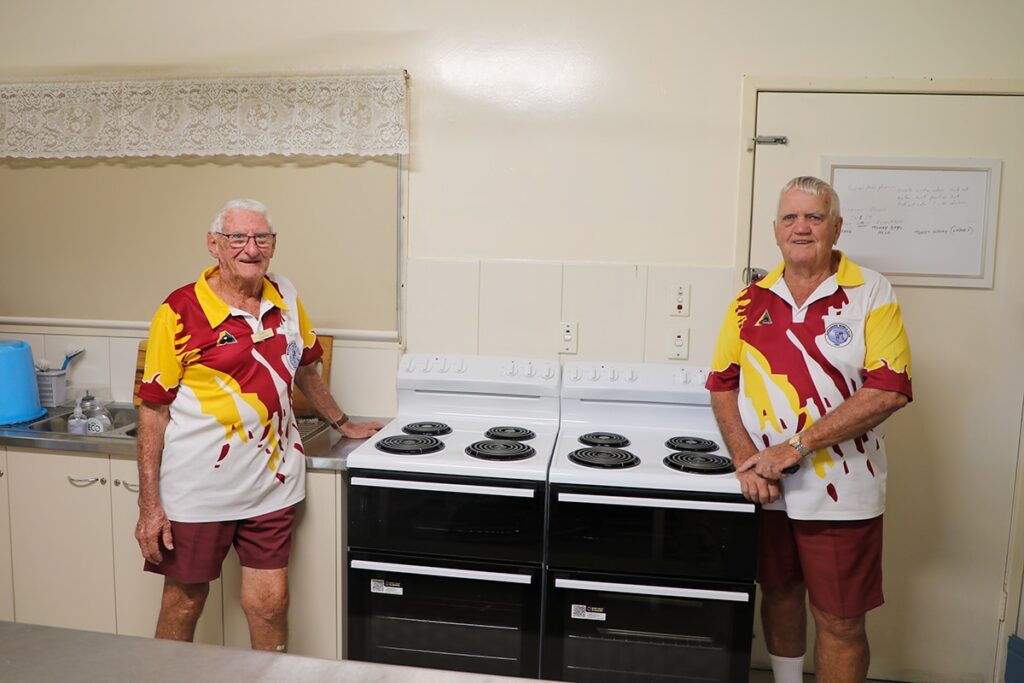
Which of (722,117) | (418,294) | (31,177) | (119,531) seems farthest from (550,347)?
(31,177)

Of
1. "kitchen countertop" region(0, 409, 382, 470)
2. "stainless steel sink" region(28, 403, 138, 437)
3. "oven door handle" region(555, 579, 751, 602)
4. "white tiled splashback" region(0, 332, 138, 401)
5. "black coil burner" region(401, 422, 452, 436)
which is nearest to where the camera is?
"oven door handle" region(555, 579, 751, 602)

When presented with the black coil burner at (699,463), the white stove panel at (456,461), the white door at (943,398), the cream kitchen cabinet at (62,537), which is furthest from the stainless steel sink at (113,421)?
the white door at (943,398)

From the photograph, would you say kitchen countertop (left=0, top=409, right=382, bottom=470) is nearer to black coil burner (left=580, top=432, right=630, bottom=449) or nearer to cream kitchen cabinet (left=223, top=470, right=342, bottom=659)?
cream kitchen cabinet (left=223, top=470, right=342, bottom=659)

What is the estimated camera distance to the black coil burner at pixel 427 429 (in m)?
2.45

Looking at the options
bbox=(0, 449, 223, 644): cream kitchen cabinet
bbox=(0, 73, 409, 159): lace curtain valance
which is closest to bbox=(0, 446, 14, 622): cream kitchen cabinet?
bbox=(0, 449, 223, 644): cream kitchen cabinet

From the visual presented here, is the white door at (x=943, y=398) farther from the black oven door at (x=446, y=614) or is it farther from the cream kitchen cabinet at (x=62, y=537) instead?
the cream kitchen cabinet at (x=62, y=537)

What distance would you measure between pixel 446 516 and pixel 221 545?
25.2 inches

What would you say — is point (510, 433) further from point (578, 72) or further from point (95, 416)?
point (95, 416)

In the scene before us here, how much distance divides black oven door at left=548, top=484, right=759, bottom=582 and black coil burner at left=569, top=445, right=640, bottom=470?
8 cm

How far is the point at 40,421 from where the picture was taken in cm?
266

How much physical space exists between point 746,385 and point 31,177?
111 inches

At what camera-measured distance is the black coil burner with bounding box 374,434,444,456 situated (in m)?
2.20

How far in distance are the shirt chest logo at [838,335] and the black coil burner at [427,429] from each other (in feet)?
4.02

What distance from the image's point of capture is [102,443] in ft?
7.74
